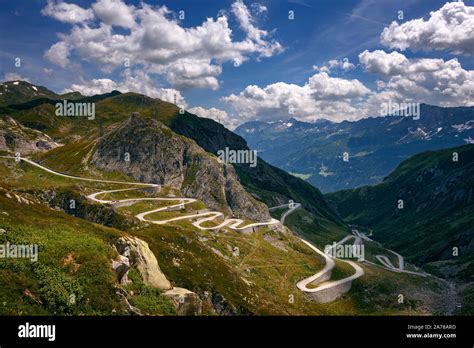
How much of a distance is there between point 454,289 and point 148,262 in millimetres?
161249

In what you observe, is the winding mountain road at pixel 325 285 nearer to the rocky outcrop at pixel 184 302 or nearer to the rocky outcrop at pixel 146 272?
the rocky outcrop at pixel 146 272

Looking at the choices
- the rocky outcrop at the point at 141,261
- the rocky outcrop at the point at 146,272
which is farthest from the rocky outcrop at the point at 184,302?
the rocky outcrop at the point at 141,261

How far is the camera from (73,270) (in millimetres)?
33781

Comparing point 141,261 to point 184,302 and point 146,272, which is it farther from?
point 184,302

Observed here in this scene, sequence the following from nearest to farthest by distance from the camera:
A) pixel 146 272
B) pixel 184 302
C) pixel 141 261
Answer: pixel 184 302, pixel 146 272, pixel 141 261

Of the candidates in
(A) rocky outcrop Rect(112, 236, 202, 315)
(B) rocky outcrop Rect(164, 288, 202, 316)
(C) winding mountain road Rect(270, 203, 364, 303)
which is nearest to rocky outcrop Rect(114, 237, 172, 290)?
(A) rocky outcrop Rect(112, 236, 202, 315)

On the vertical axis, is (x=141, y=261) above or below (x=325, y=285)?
above

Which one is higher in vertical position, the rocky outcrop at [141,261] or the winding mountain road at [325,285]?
the rocky outcrop at [141,261]

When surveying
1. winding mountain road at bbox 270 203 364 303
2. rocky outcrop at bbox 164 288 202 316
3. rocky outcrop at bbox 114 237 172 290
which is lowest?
winding mountain road at bbox 270 203 364 303

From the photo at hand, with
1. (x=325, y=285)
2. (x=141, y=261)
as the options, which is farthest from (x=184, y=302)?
(x=325, y=285)

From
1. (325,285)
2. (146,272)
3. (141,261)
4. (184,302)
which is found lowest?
(325,285)

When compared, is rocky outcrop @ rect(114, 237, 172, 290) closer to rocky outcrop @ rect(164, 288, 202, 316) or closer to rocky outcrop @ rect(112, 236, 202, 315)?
rocky outcrop @ rect(112, 236, 202, 315)

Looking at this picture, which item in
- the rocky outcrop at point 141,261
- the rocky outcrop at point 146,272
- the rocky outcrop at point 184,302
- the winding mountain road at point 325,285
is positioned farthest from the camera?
Answer: the winding mountain road at point 325,285

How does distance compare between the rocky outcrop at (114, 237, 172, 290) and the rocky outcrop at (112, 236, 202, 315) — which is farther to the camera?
the rocky outcrop at (114, 237, 172, 290)
